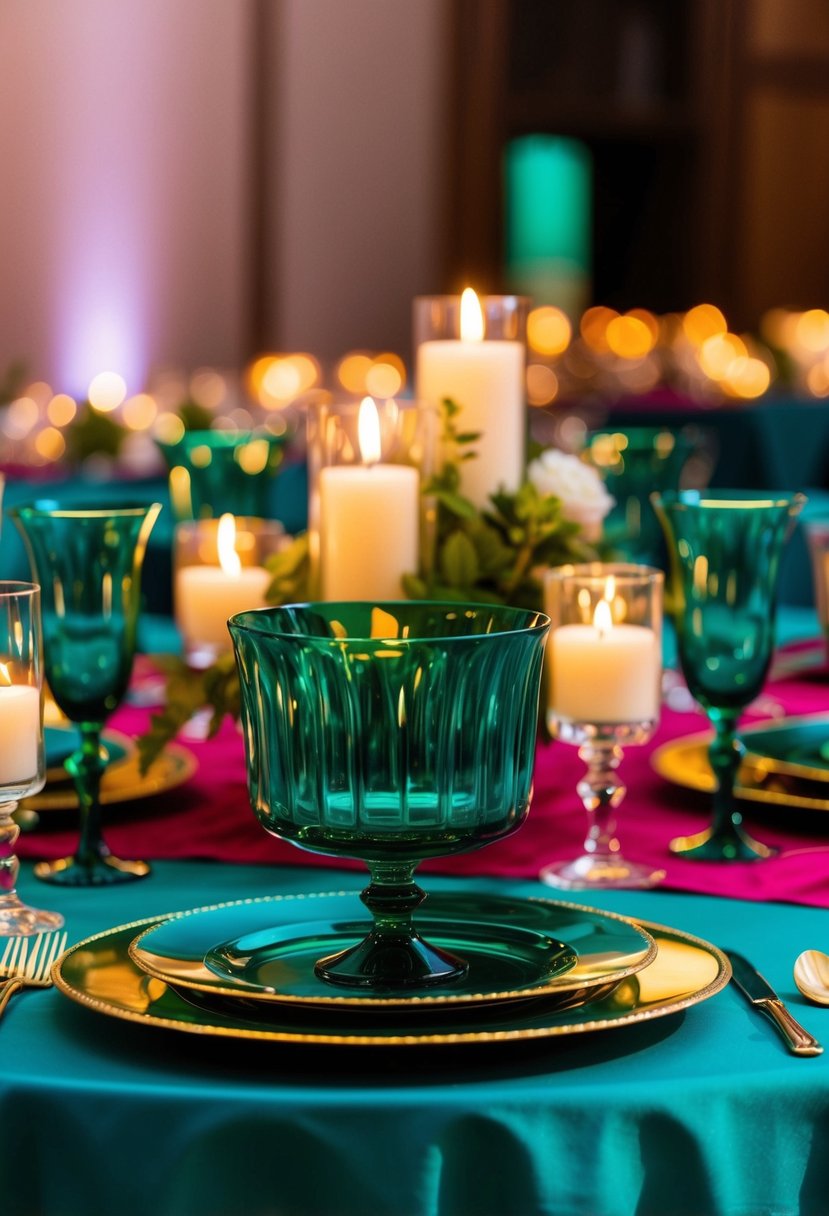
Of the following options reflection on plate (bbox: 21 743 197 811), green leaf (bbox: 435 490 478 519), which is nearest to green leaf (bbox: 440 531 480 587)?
green leaf (bbox: 435 490 478 519)

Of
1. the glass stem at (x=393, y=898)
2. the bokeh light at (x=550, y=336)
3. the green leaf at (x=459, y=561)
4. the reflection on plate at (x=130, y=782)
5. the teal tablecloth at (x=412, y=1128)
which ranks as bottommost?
the teal tablecloth at (x=412, y=1128)

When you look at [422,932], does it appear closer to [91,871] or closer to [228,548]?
[91,871]

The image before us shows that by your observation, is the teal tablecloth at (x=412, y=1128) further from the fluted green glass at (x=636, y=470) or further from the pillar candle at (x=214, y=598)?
the fluted green glass at (x=636, y=470)

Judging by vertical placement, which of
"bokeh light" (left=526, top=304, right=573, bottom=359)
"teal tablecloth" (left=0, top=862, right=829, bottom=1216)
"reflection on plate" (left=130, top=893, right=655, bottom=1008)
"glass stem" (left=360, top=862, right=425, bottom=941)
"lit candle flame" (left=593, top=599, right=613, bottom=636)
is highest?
"bokeh light" (left=526, top=304, right=573, bottom=359)

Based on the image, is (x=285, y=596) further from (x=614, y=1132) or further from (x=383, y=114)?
(x=383, y=114)

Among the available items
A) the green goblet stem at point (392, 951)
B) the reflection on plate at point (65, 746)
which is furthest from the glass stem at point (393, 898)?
the reflection on plate at point (65, 746)

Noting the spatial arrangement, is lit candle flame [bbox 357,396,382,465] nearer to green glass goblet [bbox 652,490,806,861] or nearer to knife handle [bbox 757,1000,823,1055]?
green glass goblet [bbox 652,490,806,861]

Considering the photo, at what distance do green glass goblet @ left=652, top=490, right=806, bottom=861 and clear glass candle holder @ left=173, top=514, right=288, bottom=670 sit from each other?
475 mm

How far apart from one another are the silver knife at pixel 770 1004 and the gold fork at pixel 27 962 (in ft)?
1.15

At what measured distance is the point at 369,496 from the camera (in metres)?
1.30

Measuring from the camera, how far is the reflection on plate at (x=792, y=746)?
136cm

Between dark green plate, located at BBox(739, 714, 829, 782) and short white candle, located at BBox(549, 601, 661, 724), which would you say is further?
dark green plate, located at BBox(739, 714, 829, 782)

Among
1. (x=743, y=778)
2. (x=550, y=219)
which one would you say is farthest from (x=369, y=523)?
(x=550, y=219)

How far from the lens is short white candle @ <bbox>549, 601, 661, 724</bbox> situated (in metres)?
1.22
